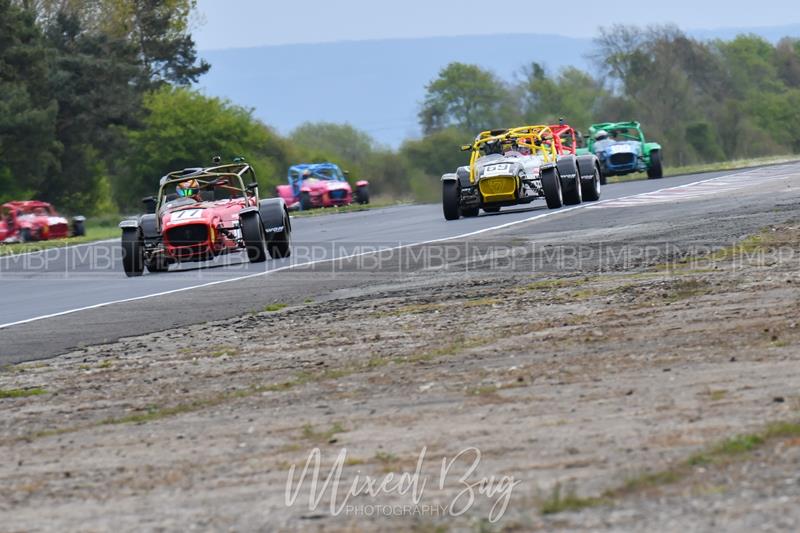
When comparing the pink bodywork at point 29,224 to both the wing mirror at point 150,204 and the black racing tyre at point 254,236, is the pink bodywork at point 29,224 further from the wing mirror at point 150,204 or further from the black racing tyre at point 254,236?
the black racing tyre at point 254,236

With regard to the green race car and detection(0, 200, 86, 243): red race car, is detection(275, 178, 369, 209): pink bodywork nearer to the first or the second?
detection(0, 200, 86, 243): red race car

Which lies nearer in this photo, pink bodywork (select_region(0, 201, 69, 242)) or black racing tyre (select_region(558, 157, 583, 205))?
black racing tyre (select_region(558, 157, 583, 205))

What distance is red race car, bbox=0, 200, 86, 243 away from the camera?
42.7m

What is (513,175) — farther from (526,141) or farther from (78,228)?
(78,228)

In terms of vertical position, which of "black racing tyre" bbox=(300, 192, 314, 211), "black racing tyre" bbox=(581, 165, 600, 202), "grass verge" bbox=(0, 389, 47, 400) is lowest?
"grass verge" bbox=(0, 389, 47, 400)

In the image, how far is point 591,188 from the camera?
103 feet

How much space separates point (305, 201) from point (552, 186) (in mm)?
24889

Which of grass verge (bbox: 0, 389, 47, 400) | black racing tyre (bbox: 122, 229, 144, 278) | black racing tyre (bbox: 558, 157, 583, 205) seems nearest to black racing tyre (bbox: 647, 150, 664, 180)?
black racing tyre (bbox: 558, 157, 583, 205)

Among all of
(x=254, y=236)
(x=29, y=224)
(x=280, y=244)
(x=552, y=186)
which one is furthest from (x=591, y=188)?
(x=29, y=224)

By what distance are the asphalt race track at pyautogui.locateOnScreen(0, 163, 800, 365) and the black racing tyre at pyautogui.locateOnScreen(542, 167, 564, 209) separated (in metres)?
0.29

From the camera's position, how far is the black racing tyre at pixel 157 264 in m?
22.0

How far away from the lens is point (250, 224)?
846 inches

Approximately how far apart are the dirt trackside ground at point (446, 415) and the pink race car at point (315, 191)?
39457 millimetres

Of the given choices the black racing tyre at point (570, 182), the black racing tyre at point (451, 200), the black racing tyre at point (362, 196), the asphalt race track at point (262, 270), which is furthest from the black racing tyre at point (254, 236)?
the black racing tyre at point (362, 196)
